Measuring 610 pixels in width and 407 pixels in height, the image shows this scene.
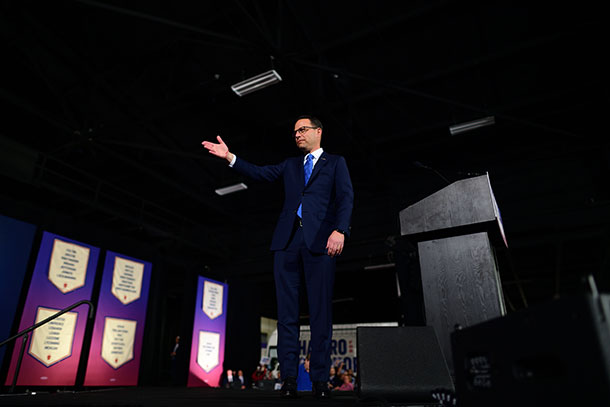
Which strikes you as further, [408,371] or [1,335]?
[1,335]

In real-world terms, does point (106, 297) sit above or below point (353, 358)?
above

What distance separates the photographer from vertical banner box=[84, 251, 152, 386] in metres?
6.80

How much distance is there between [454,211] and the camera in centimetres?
193

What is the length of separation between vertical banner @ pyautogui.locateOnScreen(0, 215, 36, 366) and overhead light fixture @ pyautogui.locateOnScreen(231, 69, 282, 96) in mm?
4075

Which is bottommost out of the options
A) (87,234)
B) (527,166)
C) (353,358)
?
(353,358)

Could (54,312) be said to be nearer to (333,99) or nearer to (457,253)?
(333,99)

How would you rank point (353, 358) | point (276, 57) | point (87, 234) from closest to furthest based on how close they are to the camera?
point (276, 57) < point (87, 234) < point (353, 358)

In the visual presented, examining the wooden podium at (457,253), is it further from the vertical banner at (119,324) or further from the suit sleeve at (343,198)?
the vertical banner at (119,324)

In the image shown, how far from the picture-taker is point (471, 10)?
530 cm

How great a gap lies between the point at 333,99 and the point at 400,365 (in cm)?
606

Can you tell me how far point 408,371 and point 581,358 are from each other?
102cm

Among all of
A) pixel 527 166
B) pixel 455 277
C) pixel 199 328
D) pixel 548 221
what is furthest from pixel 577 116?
pixel 199 328

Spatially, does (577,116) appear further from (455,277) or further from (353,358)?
(353,358)

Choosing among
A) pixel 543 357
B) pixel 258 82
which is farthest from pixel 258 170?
pixel 258 82
